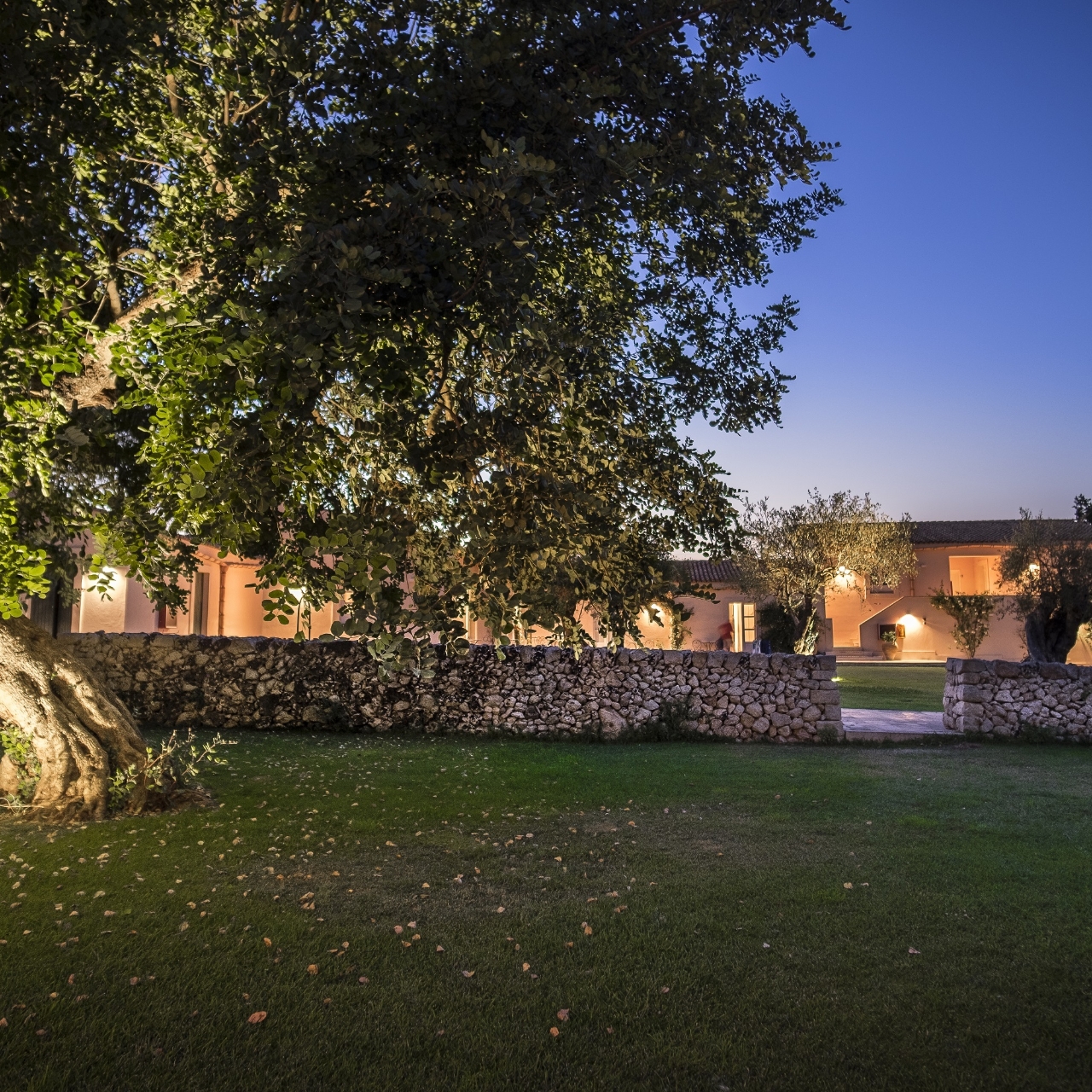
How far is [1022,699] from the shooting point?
14.1m

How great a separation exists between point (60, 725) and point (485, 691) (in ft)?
24.7

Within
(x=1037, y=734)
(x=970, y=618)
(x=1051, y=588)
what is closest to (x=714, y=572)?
(x=970, y=618)

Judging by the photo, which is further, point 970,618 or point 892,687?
point 970,618

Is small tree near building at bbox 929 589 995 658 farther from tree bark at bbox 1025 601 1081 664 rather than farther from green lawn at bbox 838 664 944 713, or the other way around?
tree bark at bbox 1025 601 1081 664

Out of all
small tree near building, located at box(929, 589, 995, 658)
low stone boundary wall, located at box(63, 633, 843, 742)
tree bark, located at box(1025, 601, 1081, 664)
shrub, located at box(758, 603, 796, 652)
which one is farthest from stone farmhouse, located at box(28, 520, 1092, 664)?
low stone boundary wall, located at box(63, 633, 843, 742)

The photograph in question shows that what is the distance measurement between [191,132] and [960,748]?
42.8 feet

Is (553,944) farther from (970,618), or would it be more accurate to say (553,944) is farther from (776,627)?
(970,618)

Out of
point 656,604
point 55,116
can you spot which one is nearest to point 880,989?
point 656,604

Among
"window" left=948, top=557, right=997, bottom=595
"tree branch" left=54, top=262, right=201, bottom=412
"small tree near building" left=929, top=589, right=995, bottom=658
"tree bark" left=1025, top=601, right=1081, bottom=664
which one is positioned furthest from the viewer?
"window" left=948, top=557, right=997, bottom=595

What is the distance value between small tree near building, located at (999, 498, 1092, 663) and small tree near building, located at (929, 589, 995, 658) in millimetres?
9850

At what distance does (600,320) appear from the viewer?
5695 millimetres

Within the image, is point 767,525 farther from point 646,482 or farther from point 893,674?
point 646,482

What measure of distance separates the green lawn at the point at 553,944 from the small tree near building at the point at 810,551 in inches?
680

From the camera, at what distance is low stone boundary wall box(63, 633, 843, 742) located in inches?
554
